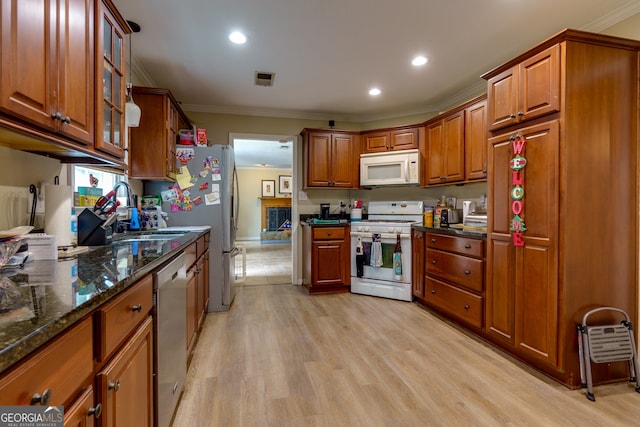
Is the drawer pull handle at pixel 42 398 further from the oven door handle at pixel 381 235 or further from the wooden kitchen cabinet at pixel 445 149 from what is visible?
the wooden kitchen cabinet at pixel 445 149

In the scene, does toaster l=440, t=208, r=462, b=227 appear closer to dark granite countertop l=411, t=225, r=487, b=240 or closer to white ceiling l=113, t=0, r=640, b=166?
dark granite countertop l=411, t=225, r=487, b=240

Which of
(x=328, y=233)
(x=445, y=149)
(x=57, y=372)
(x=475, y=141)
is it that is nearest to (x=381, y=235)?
(x=328, y=233)

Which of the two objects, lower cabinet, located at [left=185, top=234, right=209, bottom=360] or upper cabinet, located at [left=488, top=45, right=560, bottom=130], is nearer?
upper cabinet, located at [left=488, top=45, right=560, bottom=130]

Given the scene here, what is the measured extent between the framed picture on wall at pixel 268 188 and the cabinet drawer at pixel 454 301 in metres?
6.86

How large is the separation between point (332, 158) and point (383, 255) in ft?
4.88

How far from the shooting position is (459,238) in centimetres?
272

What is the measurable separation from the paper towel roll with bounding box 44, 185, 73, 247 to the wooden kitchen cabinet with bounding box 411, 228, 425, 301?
302cm

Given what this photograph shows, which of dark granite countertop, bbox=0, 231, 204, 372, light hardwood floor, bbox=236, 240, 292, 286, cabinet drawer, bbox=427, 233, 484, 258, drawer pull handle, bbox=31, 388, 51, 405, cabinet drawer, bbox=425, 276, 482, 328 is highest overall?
dark granite countertop, bbox=0, 231, 204, 372

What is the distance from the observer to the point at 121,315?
96 centimetres

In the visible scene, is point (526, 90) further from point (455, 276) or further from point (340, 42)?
point (455, 276)

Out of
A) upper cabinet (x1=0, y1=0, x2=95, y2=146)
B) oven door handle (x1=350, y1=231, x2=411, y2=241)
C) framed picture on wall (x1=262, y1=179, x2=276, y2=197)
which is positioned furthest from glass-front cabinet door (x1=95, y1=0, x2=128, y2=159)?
framed picture on wall (x1=262, y1=179, x2=276, y2=197)

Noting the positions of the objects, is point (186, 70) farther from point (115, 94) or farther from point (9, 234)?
point (9, 234)

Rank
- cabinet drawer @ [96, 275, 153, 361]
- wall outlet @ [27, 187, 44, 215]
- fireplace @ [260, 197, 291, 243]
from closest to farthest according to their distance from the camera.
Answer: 1. cabinet drawer @ [96, 275, 153, 361]
2. wall outlet @ [27, 187, 44, 215]
3. fireplace @ [260, 197, 291, 243]

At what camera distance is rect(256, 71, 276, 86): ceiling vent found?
3.10 meters
